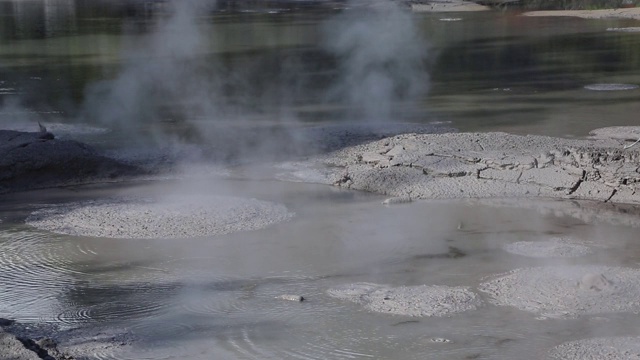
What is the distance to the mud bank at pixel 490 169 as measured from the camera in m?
10.4

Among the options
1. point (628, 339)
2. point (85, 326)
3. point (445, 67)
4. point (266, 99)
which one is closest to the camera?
point (628, 339)

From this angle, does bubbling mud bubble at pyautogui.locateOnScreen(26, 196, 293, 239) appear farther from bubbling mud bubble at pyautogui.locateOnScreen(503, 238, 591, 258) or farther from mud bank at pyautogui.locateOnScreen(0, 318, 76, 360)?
mud bank at pyautogui.locateOnScreen(0, 318, 76, 360)

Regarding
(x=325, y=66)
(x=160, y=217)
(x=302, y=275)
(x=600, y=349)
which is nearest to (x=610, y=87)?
(x=325, y=66)

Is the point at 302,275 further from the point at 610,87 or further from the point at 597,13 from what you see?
the point at 597,13

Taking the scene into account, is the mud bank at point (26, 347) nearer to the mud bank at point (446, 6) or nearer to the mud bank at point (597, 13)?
the mud bank at point (597, 13)

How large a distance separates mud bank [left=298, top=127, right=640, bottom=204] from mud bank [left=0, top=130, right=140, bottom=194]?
2.18 m

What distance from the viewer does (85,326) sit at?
721cm

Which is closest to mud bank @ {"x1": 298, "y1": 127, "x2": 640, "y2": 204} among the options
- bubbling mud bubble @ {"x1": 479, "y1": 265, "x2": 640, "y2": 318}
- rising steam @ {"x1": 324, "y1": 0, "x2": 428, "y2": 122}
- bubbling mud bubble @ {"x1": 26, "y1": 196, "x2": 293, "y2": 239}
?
bubbling mud bubble @ {"x1": 26, "y1": 196, "x2": 293, "y2": 239}

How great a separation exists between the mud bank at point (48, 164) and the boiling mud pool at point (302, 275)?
1.21ft

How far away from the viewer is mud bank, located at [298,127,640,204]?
10.4 meters

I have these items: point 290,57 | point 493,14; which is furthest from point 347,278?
point 493,14

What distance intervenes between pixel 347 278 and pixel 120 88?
10.7 metres

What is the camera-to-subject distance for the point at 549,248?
28.7 ft

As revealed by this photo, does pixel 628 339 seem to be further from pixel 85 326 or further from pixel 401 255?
pixel 85 326
